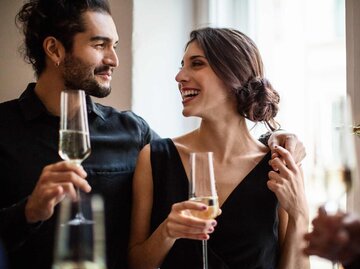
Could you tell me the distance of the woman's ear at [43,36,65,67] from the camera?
2.11 meters

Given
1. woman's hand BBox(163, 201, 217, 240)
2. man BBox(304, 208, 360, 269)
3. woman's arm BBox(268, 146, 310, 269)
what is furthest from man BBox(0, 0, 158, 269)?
man BBox(304, 208, 360, 269)

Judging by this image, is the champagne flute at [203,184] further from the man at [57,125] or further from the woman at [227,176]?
the man at [57,125]

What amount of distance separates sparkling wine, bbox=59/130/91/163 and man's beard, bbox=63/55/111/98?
75cm

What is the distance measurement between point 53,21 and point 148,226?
85 centimetres

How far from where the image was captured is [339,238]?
2.97 ft

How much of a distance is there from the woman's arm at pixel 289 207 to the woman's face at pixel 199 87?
0.31 metres

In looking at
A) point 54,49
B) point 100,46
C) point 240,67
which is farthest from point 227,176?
point 54,49

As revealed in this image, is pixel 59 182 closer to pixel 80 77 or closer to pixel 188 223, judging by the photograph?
pixel 188 223

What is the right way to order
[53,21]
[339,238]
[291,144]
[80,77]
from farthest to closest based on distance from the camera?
[53,21] → [80,77] → [291,144] → [339,238]

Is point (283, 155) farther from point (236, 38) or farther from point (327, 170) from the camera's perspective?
point (327, 170)

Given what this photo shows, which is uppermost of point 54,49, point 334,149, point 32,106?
point 54,49

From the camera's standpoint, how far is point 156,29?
2.90 m

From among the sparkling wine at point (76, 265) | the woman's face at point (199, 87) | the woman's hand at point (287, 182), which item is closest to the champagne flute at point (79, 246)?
the sparkling wine at point (76, 265)

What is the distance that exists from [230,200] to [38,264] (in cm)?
65
